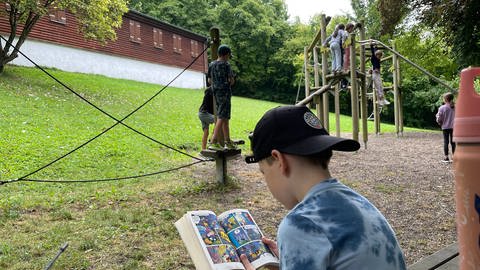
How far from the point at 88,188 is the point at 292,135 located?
585 cm

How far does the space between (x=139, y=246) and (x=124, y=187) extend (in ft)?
8.67

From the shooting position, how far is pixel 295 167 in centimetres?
139

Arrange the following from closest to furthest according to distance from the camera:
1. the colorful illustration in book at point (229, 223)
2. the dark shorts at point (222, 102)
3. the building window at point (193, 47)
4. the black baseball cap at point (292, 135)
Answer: the black baseball cap at point (292, 135), the colorful illustration in book at point (229, 223), the dark shorts at point (222, 102), the building window at point (193, 47)

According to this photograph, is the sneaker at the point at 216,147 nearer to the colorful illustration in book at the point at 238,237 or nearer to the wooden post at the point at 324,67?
the colorful illustration in book at the point at 238,237

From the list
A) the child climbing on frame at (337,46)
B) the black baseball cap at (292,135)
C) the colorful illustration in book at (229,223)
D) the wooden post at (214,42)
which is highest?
the child climbing on frame at (337,46)

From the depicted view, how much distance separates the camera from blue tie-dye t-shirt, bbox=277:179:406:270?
46.4 inches

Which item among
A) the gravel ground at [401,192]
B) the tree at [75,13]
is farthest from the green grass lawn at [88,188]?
the tree at [75,13]

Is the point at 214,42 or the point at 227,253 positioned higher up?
the point at 214,42

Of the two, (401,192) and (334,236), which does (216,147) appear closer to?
(401,192)

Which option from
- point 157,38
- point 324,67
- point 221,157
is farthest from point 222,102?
point 157,38

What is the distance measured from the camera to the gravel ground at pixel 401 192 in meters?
4.71

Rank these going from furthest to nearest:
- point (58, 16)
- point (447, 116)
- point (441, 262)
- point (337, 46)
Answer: point (58, 16), point (337, 46), point (447, 116), point (441, 262)

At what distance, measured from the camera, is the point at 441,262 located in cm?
319

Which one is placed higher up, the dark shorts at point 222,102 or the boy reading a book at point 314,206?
the dark shorts at point 222,102
